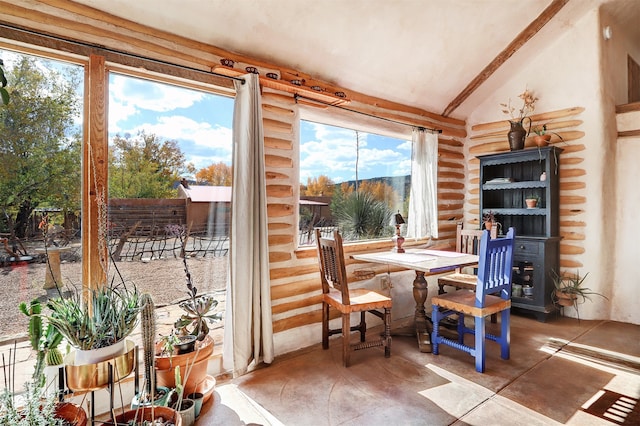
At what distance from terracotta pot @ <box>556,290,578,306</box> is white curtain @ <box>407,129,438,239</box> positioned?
1576 millimetres

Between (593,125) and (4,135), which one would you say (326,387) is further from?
(593,125)

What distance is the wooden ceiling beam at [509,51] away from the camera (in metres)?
3.64

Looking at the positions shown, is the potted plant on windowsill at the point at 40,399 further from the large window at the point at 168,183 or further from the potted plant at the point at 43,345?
the large window at the point at 168,183

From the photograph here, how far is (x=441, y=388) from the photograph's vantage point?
98.3 inches

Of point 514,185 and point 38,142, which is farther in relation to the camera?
point 514,185

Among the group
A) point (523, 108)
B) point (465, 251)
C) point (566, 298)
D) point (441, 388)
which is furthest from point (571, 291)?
point (441, 388)

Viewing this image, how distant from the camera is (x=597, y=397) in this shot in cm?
236

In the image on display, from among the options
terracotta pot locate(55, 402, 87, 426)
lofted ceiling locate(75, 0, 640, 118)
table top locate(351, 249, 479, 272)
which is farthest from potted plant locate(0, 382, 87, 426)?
table top locate(351, 249, 479, 272)

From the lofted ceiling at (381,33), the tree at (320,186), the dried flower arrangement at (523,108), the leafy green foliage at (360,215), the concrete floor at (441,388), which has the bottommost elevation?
the concrete floor at (441,388)

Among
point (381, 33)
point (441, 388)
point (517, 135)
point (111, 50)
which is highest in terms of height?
point (381, 33)

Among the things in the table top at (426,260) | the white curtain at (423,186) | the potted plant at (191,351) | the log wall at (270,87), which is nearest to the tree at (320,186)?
the log wall at (270,87)

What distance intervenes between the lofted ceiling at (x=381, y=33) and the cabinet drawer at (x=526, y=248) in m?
2.02

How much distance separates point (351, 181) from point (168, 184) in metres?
2.03

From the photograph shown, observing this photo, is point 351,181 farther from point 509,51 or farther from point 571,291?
point 571,291
